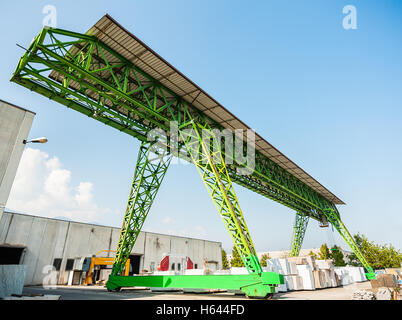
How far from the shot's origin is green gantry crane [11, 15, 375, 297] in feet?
29.4

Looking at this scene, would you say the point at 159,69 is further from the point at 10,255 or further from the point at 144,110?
the point at 10,255

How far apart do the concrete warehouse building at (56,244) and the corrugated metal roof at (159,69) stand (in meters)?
10.5

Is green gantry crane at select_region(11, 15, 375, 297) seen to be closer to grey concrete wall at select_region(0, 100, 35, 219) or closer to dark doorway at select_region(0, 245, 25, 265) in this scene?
grey concrete wall at select_region(0, 100, 35, 219)

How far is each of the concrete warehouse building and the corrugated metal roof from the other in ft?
34.5

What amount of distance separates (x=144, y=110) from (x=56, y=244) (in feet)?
51.0

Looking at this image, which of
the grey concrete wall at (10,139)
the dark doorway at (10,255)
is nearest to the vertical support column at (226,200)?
the grey concrete wall at (10,139)

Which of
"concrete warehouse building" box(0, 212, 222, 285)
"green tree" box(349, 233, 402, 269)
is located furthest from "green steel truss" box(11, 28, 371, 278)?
"green tree" box(349, 233, 402, 269)

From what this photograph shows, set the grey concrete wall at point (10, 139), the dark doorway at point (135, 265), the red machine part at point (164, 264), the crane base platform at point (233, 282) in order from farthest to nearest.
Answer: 1. the dark doorway at point (135, 265)
2. the red machine part at point (164, 264)
3. the crane base platform at point (233, 282)
4. the grey concrete wall at point (10, 139)

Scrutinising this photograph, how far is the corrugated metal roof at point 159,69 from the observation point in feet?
30.1

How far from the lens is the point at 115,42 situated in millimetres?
9648

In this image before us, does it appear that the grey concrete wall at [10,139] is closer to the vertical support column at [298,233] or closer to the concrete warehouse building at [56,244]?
the concrete warehouse building at [56,244]
